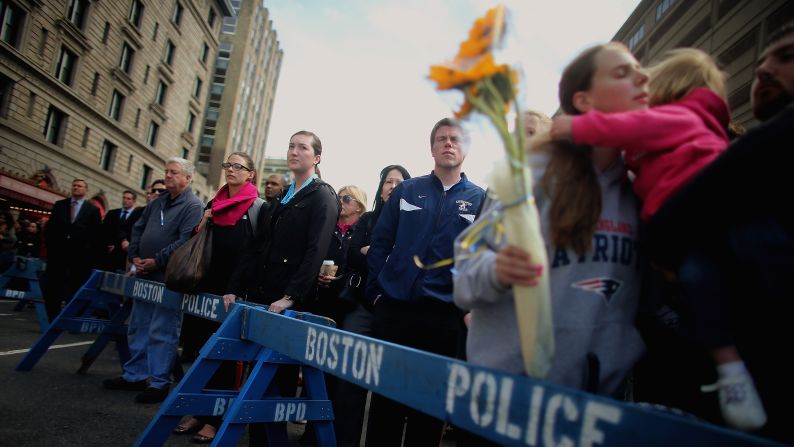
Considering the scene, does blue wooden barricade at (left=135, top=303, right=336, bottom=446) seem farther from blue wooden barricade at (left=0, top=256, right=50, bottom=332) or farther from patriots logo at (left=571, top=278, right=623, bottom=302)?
blue wooden barricade at (left=0, top=256, right=50, bottom=332)

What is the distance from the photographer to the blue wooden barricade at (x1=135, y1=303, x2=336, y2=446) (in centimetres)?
244

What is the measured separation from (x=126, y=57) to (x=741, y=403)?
3347cm

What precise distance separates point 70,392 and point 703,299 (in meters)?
4.80

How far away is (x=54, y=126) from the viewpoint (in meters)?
23.2

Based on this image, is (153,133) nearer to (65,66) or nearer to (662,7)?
(65,66)

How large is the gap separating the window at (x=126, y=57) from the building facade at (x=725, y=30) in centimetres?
2751

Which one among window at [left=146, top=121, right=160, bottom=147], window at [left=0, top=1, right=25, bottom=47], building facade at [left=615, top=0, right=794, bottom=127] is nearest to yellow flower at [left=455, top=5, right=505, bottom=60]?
building facade at [left=615, top=0, right=794, bottom=127]

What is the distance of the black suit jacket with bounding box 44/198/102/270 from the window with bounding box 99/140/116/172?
2195 centimetres

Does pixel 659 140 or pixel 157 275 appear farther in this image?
pixel 157 275

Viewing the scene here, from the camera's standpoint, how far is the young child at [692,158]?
3.82 ft

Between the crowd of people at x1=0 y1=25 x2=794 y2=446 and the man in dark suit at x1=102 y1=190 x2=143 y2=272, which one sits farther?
the man in dark suit at x1=102 y1=190 x2=143 y2=272

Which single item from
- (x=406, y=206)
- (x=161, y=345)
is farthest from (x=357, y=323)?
(x=161, y=345)

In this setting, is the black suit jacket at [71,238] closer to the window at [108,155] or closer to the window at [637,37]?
the window at [108,155]

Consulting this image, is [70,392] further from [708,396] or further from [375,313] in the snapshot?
[708,396]
